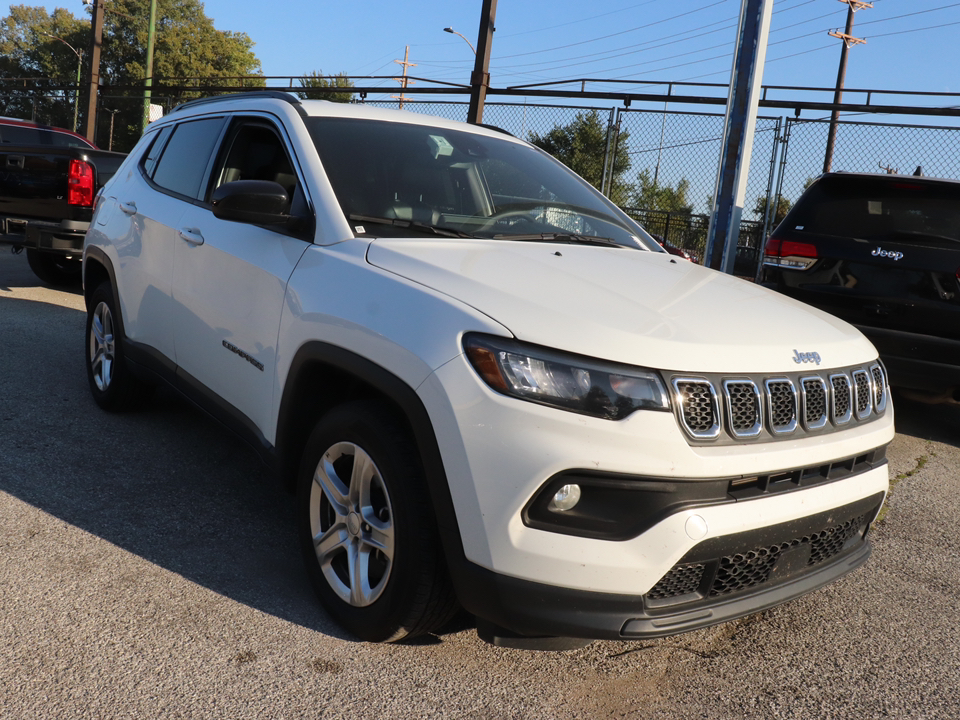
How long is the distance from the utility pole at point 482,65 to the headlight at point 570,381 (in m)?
9.69

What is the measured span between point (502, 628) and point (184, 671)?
94cm

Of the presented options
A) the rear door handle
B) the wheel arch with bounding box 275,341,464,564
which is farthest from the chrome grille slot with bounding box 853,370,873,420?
the rear door handle

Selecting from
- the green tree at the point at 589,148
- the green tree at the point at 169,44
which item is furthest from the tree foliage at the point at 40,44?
the green tree at the point at 589,148

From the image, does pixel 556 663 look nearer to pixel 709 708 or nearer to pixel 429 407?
pixel 709 708

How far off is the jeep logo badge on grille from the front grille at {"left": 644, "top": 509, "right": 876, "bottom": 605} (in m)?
0.50

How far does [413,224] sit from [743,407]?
142cm

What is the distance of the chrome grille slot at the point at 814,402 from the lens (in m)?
2.50

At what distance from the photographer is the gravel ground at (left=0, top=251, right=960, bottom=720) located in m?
2.44

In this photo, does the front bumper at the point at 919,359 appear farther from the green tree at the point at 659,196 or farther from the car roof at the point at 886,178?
the green tree at the point at 659,196

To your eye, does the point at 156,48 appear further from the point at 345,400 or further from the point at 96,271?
the point at 345,400

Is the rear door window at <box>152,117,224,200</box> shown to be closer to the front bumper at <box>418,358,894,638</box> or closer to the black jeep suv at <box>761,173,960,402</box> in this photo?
the front bumper at <box>418,358,894,638</box>

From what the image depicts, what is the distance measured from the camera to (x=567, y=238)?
349 cm

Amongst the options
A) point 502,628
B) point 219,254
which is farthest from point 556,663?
point 219,254

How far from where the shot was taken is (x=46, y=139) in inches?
447
